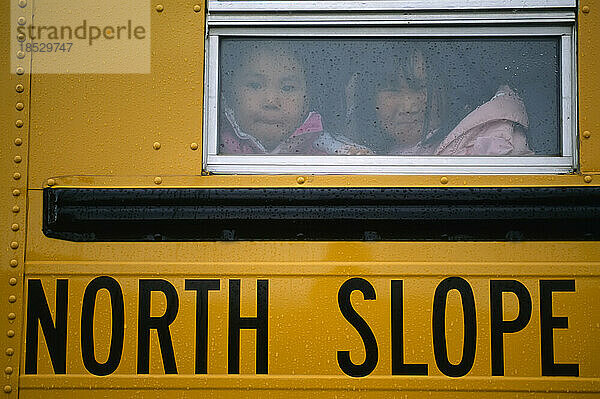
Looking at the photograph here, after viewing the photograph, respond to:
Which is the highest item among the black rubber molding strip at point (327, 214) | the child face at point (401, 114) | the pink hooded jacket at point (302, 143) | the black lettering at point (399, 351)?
the child face at point (401, 114)

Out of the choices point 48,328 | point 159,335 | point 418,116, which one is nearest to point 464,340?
point 418,116

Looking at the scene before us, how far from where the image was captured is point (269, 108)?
1361 mm

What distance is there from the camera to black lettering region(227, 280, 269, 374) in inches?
50.4

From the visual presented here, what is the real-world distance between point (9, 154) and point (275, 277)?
717 mm

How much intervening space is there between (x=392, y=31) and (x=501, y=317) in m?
0.73

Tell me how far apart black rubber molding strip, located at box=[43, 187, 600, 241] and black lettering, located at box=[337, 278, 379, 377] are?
0.37 feet

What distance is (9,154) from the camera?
52.3 inches

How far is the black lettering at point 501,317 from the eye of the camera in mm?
1259

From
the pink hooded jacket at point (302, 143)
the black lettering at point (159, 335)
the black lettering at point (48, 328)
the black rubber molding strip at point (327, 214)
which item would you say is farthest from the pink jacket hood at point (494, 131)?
the black lettering at point (48, 328)

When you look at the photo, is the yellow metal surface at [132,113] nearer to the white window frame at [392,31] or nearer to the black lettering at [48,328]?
the white window frame at [392,31]

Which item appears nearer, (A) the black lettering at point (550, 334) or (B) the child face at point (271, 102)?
(A) the black lettering at point (550, 334)

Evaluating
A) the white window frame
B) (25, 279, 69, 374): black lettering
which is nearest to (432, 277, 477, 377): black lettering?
the white window frame

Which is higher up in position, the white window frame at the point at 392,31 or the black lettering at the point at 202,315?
the white window frame at the point at 392,31

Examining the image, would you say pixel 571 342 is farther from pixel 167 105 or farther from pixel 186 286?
pixel 167 105
